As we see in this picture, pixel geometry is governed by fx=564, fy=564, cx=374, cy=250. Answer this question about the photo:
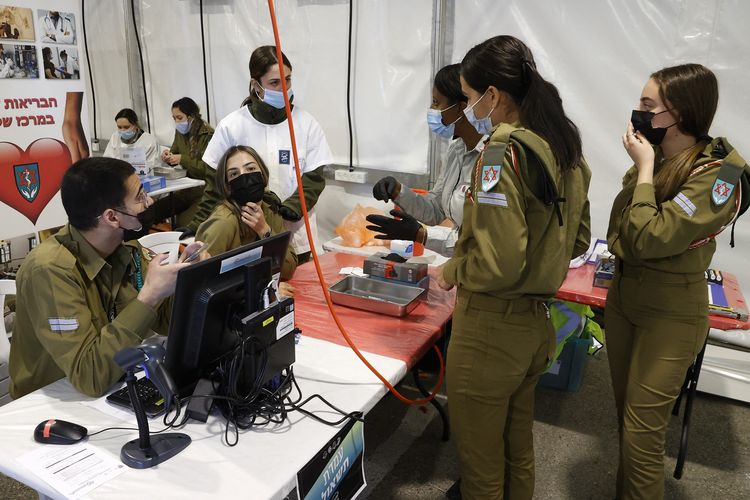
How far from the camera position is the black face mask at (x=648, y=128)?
5.60ft

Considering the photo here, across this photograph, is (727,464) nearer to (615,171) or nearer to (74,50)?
(615,171)

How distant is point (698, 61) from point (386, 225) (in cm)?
216

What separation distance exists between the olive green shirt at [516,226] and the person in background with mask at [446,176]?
55 centimetres

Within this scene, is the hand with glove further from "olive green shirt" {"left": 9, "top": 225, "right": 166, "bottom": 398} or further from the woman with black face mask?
"olive green shirt" {"left": 9, "top": 225, "right": 166, "bottom": 398}

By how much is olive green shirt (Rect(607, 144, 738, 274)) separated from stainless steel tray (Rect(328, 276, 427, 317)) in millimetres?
734

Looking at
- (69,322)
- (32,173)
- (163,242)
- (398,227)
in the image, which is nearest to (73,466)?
(69,322)

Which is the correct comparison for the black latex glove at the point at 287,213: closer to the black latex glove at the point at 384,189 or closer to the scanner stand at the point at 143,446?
the black latex glove at the point at 384,189

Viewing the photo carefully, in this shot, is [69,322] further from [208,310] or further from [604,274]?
[604,274]

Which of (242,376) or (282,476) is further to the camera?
(242,376)

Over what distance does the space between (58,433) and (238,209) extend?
1189mm

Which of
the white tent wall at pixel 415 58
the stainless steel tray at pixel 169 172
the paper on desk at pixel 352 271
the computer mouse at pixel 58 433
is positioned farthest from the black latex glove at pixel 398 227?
the stainless steel tray at pixel 169 172

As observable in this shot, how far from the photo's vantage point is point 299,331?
1.80m

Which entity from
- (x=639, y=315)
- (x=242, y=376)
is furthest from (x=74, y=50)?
(x=639, y=315)

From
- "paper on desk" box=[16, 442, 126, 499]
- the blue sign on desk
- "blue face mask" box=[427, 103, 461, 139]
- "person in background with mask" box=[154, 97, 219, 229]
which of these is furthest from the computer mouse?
"person in background with mask" box=[154, 97, 219, 229]
